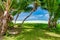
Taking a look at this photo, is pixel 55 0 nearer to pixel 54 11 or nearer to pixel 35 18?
pixel 54 11

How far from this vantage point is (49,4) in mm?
7895

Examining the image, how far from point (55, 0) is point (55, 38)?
1872 millimetres

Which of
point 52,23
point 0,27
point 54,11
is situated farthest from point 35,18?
point 0,27

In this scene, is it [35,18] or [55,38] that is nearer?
[55,38]

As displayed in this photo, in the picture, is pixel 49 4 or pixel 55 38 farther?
pixel 49 4

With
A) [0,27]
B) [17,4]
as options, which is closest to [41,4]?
[17,4]

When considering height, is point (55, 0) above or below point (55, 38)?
above

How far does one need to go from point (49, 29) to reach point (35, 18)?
1.77 metres

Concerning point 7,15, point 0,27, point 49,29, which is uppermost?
point 7,15

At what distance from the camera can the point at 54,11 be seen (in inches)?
315

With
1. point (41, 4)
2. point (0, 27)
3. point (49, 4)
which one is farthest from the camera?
point (41, 4)

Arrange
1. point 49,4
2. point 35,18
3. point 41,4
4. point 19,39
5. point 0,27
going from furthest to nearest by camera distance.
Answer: point 35,18 < point 41,4 < point 49,4 < point 0,27 < point 19,39

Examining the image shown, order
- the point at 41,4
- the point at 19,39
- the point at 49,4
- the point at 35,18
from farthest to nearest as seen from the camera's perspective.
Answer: the point at 35,18 < the point at 41,4 < the point at 49,4 < the point at 19,39

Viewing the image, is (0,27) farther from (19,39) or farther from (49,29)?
(49,29)
